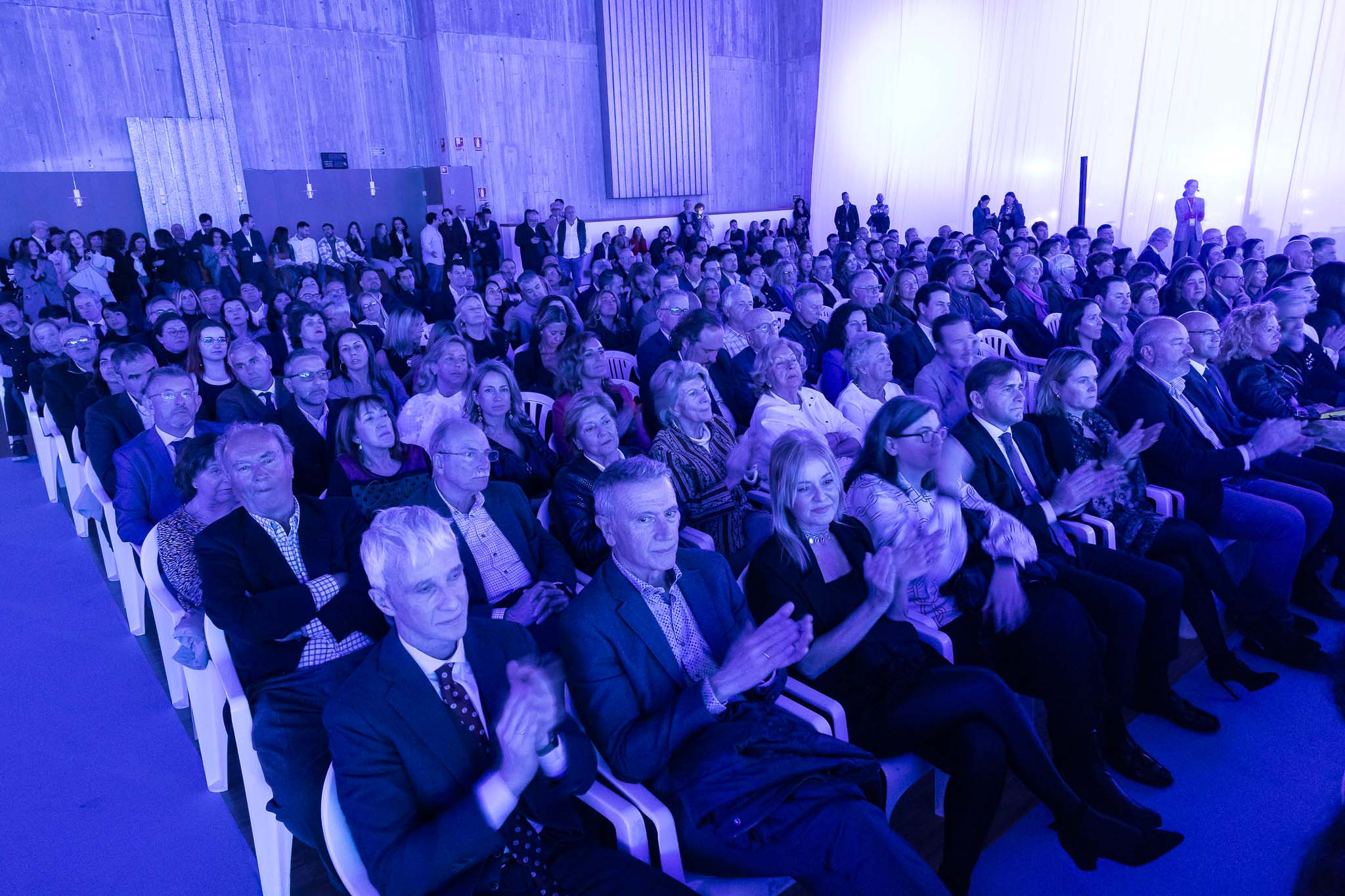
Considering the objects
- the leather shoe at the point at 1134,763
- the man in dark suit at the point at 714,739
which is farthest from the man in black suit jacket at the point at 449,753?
the leather shoe at the point at 1134,763

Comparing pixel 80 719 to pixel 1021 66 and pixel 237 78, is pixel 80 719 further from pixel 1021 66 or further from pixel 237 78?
pixel 1021 66

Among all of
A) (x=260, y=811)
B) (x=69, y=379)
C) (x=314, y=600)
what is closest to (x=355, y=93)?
(x=69, y=379)

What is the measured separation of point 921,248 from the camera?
9508 millimetres

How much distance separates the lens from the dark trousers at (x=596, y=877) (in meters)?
1.58

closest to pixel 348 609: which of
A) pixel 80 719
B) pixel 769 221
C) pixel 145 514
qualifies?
pixel 145 514

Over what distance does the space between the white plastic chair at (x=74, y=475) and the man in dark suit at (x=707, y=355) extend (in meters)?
2.92

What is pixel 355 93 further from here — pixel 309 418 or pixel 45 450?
pixel 309 418

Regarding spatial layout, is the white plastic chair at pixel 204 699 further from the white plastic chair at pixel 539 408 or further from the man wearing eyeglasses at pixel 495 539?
the white plastic chair at pixel 539 408

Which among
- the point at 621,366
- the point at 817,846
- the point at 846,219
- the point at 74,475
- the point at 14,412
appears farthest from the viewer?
the point at 846,219

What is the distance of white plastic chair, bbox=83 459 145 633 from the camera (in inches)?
131

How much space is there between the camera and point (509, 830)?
1.61 meters

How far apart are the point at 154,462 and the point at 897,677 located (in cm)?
270

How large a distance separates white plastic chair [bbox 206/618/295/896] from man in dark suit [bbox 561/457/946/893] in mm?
886

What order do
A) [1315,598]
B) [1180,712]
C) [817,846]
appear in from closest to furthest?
1. [817,846]
2. [1180,712]
3. [1315,598]
